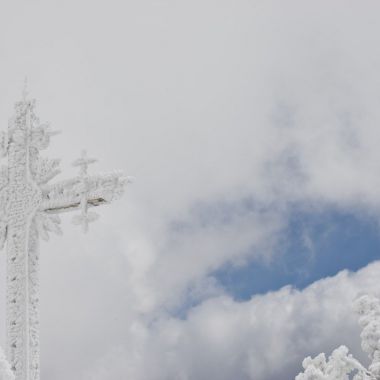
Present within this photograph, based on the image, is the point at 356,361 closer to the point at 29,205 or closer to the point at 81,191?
the point at 81,191

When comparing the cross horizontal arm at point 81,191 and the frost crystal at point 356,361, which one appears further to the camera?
the cross horizontal arm at point 81,191

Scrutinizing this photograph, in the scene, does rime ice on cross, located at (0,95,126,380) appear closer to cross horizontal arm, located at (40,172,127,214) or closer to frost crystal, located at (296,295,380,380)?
cross horizontal arm, located at (40,172,127,214)

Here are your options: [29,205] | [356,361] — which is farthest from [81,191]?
[356,361]

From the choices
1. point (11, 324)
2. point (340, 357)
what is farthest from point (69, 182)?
point (340, 357)

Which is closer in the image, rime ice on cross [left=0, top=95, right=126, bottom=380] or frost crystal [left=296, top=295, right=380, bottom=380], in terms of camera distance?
frost crystal [left=296, top=295, right=380, bottom=380]

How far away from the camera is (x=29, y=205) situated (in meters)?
10.4

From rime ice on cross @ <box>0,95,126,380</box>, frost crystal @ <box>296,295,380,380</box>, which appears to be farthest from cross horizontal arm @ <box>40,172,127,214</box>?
frost crystal @ <box>296,295,380,380</box>

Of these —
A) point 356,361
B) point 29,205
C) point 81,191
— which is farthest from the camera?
point 29,205

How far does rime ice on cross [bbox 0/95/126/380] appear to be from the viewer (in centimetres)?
973

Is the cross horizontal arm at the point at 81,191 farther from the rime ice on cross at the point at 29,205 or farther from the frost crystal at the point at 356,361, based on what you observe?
the frost crystal at the point at 356,361

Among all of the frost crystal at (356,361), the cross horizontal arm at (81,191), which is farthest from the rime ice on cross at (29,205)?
the frost crystal at (356,361)

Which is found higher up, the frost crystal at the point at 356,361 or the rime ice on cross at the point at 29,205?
the rime ice on cross at the point at 29,205

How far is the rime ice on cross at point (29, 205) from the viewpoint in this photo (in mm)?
9734

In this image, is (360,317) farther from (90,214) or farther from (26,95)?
(26,95)
